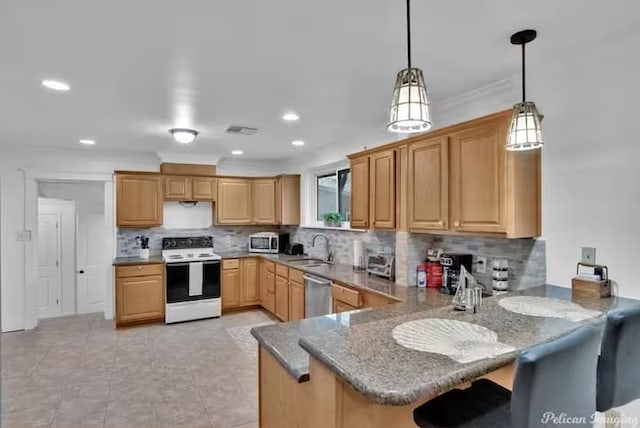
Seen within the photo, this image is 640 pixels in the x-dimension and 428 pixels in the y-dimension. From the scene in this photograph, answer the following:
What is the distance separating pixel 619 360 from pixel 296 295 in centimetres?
346

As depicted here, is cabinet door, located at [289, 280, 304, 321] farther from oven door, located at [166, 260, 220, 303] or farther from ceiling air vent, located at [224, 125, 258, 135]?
ceiling air vent, located at [224, 125, 258, 135]

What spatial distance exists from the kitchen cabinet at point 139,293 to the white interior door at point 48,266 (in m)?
1.54

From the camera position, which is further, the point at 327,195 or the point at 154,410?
the point at 327,195

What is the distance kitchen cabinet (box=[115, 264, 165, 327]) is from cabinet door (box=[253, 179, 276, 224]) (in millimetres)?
1675

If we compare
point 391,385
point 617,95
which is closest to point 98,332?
point 391,385

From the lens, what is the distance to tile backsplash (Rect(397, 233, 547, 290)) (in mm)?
2463

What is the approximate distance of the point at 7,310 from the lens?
4.66m

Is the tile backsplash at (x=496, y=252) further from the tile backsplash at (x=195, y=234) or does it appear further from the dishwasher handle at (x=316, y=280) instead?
the tile backsplash at (x=195, y=234)

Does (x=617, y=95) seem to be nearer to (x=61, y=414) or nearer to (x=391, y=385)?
(x=391, y=385)

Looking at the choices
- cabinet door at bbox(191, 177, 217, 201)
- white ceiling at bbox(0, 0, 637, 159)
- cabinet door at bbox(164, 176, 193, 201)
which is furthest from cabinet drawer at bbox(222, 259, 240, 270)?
white ceiling at bbox(0, 0, 637, 159)

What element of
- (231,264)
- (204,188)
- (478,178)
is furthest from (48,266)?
(478,178)

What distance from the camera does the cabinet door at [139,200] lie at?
5051 mm

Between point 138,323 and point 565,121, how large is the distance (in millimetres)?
5292

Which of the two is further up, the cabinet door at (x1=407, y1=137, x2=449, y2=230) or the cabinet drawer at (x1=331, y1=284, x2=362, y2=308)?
the cabinet door at (x1=407, y1=137, x2=449, y2=230)
